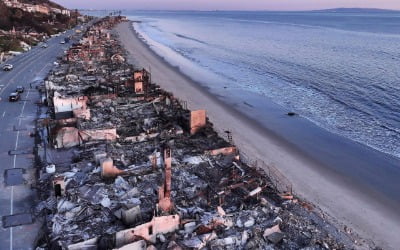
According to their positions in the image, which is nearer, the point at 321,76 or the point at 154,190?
the point at 154,190

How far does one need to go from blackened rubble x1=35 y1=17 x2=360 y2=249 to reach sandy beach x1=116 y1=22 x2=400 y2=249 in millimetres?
1954

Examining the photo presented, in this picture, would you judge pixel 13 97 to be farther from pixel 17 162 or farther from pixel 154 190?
pixel 154 190

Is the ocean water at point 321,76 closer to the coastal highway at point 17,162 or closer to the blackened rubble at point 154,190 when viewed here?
the blackened rubble at point 154,190

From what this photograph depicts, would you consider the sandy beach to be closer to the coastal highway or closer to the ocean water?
the ocean water

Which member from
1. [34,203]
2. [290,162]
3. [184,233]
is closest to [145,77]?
[290,162]

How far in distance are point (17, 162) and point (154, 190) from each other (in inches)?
387

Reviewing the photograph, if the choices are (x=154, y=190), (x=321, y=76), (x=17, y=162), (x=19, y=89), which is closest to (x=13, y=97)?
(x=19, y=89)

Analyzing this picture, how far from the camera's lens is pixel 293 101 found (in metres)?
47.1

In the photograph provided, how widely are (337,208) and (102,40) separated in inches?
2968

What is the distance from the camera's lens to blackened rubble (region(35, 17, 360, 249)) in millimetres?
18766

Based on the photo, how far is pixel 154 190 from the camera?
902 inches

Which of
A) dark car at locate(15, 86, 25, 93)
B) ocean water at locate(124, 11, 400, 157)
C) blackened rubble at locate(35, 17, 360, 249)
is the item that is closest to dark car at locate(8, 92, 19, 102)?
dark car at locate(15, 86, 25, 93)

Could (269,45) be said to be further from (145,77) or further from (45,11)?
(45,11)

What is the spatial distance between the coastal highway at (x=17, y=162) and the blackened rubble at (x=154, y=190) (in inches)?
30.2
